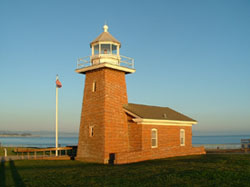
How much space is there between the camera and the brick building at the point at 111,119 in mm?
21672

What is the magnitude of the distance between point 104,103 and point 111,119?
1.39 metres

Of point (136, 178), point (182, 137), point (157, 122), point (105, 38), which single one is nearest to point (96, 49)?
point (105, 38)

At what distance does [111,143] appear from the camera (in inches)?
854

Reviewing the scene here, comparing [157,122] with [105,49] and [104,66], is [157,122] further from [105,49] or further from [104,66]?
[105,49]

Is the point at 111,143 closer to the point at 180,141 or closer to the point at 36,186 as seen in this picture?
the point at 180,141

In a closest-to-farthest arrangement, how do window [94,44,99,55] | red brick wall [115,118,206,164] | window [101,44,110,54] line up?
red brick wall [115,118,206,164], window [101,44,110,54], window [94,44,99,55]

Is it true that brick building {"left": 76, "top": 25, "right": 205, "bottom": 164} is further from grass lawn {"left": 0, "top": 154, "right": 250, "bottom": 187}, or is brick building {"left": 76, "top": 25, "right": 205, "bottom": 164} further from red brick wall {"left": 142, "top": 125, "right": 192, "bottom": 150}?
grass lawn {"left": 0, "top": 154, "right": 250, "bottom": 187}

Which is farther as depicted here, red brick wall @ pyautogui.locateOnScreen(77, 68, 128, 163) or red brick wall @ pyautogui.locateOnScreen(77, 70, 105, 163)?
red brick wall @ pyautogui.locateOnScreen(77, 70, 105, 163)

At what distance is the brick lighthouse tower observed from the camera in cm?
2159

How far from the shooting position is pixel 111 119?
72.3ft

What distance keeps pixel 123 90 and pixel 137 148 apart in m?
4.90

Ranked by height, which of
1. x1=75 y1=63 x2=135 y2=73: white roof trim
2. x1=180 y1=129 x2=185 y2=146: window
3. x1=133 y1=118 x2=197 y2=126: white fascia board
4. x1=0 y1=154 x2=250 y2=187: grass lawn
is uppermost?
x1=75 y1=63 x2=135 y2=73: white roof trim

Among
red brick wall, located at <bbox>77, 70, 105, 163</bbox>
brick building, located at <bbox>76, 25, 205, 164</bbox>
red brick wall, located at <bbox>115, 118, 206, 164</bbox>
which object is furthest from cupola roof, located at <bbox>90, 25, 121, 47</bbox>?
red brick wall, located at <bbox>115, 118, 206, 164</bbox>

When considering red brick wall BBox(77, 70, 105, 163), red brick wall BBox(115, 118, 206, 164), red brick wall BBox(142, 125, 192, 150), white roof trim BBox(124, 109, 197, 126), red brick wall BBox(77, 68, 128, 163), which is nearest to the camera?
red brick wall BBox(115, 118, 206, 164)
